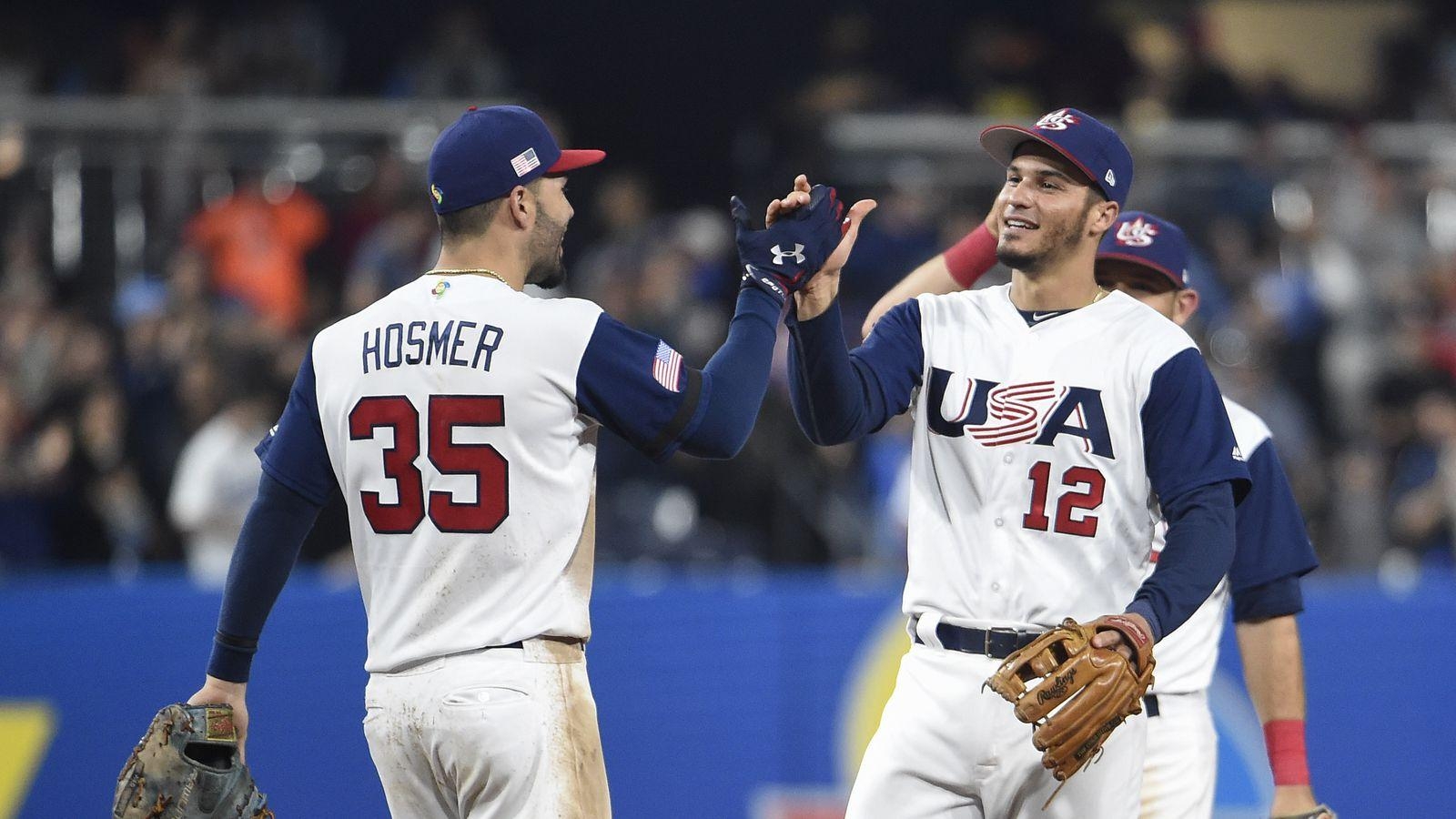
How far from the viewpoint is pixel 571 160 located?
4121 mm

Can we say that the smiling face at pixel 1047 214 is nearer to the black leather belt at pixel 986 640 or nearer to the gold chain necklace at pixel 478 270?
the black leather belt at pixel 986 640

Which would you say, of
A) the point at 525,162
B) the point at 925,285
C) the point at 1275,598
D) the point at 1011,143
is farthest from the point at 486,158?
the point at 1275,598

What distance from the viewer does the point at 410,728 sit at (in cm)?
380

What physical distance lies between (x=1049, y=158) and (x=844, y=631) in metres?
3.72

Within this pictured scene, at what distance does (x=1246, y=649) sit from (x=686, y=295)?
612 centimetres

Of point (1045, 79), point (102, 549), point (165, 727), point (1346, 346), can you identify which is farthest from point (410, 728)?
point (1045, 79)

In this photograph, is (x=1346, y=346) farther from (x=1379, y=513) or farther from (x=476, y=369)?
(x=476, y=369)

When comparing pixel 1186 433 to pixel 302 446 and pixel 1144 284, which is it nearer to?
pixel 1144 284

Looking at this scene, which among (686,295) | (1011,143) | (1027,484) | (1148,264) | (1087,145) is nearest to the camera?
(1027,484)

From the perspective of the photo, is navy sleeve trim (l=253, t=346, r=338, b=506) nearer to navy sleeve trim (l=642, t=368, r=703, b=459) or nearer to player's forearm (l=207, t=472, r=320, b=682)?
player's forearm (l=207, t=472, r=320, b=682)

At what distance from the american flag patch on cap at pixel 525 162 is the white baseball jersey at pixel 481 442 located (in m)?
0.29

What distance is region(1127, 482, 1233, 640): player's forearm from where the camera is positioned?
3.79 meters

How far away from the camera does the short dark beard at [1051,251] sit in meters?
4.22

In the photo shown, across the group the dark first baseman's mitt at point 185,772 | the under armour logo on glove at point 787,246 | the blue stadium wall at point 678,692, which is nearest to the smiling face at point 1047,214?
the under armour logo on glove at point 787,246
